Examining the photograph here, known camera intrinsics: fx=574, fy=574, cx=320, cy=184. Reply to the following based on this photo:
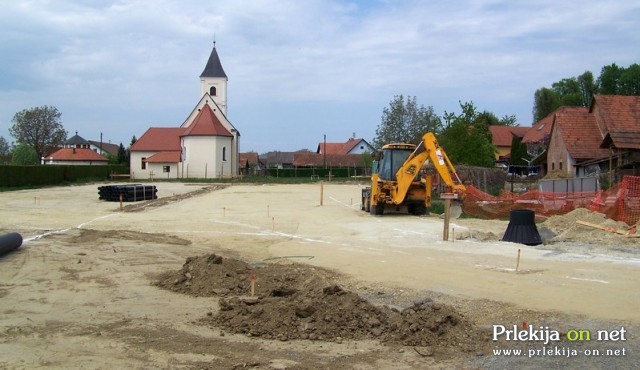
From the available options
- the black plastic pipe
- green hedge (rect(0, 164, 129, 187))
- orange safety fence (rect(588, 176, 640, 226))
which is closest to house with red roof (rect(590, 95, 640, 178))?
orange safety fence (rect(588, 176, 640, 226))

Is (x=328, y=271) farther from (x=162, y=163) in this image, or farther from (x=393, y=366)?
(x=162, y=163)

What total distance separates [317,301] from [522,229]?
10.1 metres

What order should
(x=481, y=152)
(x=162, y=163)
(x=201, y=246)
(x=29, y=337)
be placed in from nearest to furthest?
(x=29, y=337), (x=201, y=246), (x=481, y=152), (x=162, y=163)

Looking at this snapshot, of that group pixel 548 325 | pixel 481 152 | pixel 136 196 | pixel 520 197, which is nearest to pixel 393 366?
pixel 548 325

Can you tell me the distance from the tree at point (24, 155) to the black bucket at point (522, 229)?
84.9 meters

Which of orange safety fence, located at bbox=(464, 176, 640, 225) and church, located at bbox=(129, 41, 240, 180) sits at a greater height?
church, located at bbox=(129, 41, 240, 180)

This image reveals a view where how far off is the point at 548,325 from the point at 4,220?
66.8 ft

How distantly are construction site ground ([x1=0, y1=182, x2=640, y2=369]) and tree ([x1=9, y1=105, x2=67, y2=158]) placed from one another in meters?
87.4

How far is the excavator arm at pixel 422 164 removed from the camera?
2038cm

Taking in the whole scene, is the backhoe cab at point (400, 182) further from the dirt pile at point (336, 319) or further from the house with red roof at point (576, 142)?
the house with red roof at point (576, 142)

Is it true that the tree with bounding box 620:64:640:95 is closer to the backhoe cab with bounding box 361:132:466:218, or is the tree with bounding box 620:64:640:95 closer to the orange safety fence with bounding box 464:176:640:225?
the orange safety fence with bounding box 464:176:640:225

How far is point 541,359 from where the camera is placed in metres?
6.27

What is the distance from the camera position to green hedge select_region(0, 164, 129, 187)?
48.4 metres

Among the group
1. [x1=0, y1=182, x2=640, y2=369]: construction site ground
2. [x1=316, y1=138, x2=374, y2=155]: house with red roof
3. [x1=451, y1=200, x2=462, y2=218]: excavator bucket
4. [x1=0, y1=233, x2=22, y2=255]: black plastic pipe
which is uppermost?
[x1=316, y1=138, x2=374, y2=155]: house with red roof
